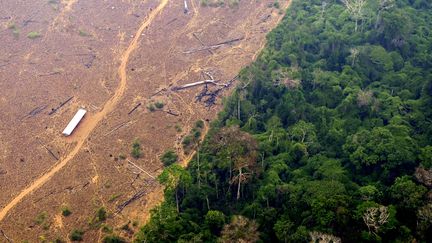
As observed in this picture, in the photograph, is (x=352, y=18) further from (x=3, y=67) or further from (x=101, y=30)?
(x=3, y=67)

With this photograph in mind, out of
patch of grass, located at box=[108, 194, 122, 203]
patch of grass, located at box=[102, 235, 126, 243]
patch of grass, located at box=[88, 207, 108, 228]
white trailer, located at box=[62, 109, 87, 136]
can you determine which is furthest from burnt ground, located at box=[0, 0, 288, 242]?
patch of grass, located at box=[102, 235, 126, 243]

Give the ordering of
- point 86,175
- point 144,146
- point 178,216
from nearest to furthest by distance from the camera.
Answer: point 178,216 → point 86,175 → point 144,146

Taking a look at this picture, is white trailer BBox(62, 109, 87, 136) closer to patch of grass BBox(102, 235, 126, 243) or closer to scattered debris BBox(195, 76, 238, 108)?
scattered debris BBox(195, 76, 238, 108)

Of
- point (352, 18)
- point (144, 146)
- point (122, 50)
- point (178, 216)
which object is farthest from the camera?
point (122, 50)

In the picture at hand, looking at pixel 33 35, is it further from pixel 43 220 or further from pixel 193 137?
pixel 43 220

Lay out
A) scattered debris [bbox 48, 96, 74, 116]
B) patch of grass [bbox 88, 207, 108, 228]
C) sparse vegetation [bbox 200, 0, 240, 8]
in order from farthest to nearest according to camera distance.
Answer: sparse vegetation [bbox 200, 0, 240, 8] → scattered debris [bbox 48, 96, 74, 116] → patch of grass [bbox 88, 207, 108, 228]

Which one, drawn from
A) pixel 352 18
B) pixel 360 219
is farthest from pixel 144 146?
pixel 352 18

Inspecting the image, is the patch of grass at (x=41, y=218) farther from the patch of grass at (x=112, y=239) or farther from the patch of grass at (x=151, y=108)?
the patch of grass at (x=151, y=108)
